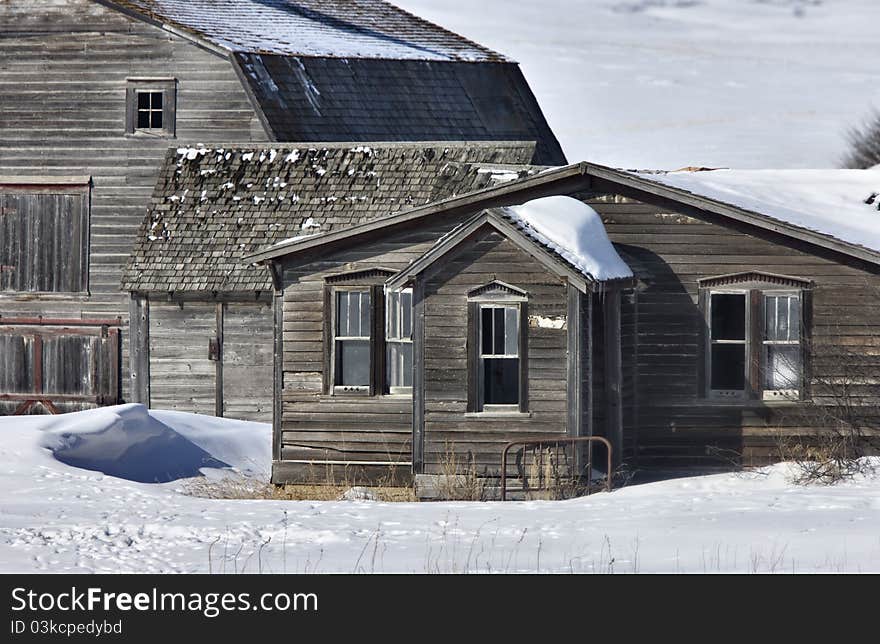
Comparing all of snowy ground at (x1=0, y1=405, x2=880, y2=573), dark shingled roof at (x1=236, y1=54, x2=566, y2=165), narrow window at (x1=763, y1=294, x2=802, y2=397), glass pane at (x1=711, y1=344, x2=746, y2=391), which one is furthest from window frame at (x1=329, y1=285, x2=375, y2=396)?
dark shingled roof at (x1=236, y1=54, x2=566, y2=165)

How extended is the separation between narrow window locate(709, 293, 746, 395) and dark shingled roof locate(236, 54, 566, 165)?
9.73m

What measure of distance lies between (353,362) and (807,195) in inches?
303

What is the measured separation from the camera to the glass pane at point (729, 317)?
23344 millimetres

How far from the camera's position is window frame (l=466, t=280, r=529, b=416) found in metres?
21.8

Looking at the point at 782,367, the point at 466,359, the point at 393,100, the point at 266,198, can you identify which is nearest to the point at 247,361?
the point at 266,198

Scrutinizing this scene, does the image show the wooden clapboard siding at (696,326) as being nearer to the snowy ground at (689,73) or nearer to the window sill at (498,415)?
the window sill at (498,415)

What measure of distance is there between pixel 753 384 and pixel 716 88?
13460 cm

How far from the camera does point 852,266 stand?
22688 mm

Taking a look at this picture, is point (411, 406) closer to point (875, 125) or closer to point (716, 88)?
point (875, 125)

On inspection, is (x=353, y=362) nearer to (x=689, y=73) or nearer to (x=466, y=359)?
(x=466, y=359)

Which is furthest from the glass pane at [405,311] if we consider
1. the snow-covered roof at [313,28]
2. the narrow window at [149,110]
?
the snow-covered roof at [313,28]

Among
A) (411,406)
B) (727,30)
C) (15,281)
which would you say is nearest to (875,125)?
(727,30)

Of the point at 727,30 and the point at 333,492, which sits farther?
the point at 727,30

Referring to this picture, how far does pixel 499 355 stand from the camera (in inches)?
866
